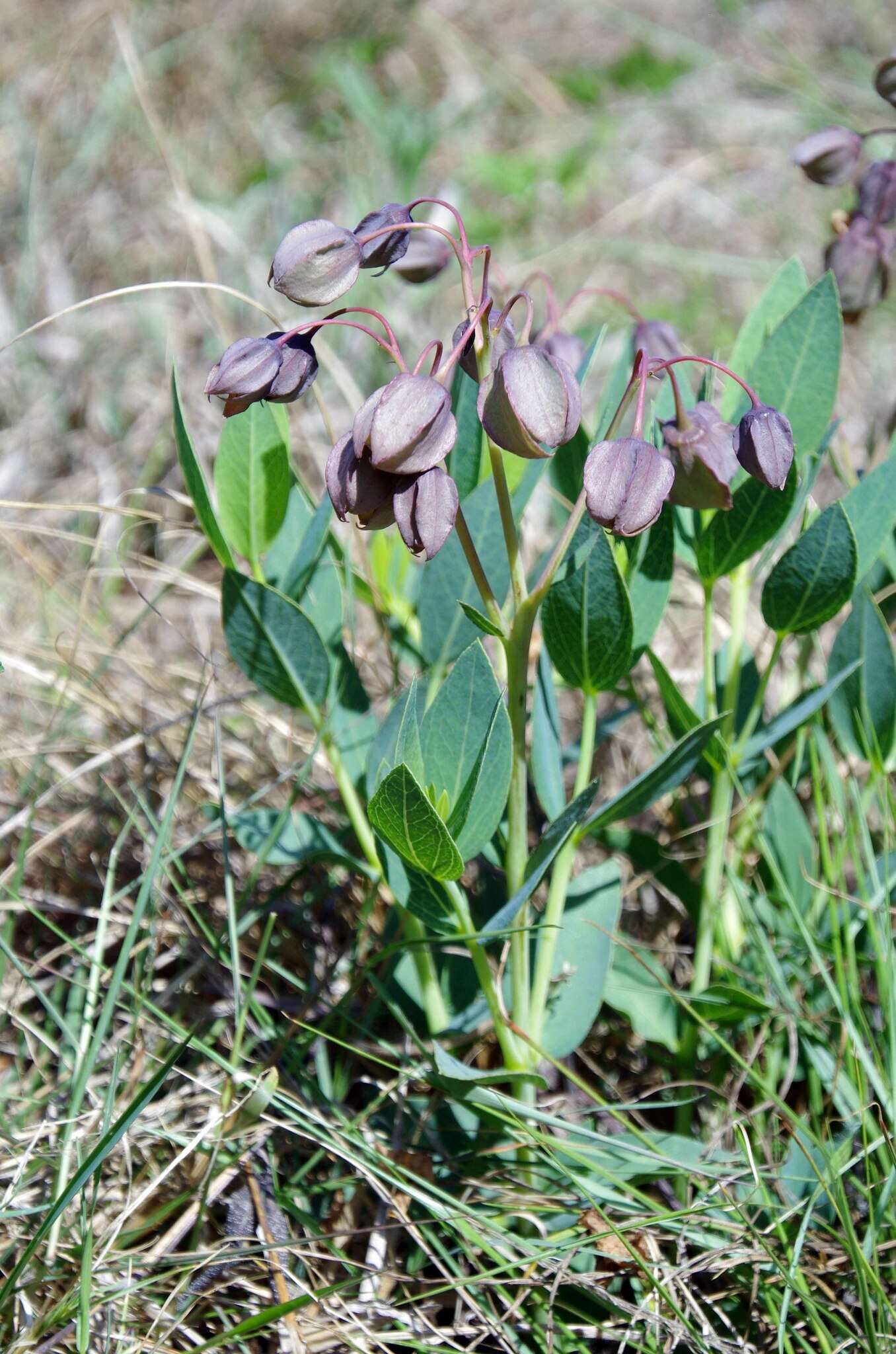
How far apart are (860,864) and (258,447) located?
0.79 metres

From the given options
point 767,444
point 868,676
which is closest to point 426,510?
point 767,444

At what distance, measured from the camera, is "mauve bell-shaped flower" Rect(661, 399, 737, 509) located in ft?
3.15

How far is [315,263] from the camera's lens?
0.88m

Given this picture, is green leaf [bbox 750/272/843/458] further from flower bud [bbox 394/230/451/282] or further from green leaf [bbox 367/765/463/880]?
green leaf [bbox 367/765/463/880]

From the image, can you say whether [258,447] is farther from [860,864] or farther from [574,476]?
[860,864]

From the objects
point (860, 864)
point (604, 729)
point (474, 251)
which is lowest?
point (860, 864)

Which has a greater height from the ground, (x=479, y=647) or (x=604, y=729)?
(x=479, y=647)

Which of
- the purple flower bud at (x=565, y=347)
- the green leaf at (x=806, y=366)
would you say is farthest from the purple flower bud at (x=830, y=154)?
the purple flower bud at (x=565, y=347)

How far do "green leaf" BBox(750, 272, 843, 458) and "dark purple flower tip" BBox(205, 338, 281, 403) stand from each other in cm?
56

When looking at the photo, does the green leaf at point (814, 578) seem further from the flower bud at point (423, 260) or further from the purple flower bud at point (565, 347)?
the flower bud at point (423, 260)

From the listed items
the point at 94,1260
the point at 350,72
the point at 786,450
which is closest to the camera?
the point at 786,450

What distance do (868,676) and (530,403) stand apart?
618mm

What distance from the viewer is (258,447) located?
3.73 ft

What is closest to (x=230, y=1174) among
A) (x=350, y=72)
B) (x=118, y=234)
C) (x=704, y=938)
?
(x=704, y=938)
